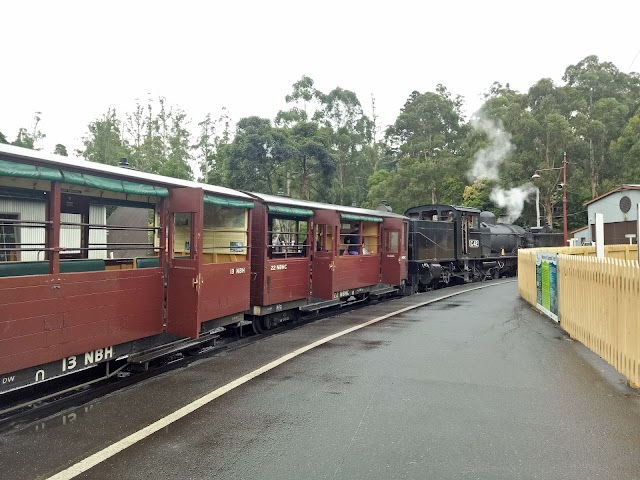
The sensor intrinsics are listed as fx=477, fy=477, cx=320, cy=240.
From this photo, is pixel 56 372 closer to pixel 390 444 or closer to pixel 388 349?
pixel 390 444

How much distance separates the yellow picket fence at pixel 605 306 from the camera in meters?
5.52

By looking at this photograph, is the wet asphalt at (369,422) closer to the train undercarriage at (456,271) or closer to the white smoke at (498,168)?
the train undercarriage at (456,271)

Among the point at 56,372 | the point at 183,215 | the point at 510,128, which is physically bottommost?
the point at 56,372

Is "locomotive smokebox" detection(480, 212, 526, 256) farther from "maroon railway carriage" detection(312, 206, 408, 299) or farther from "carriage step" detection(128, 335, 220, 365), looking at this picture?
"carriage step" detection(128, 335, 220, 365)

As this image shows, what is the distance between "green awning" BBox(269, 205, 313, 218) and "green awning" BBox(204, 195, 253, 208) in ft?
2.52

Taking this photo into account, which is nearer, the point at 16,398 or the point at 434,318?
the point at 16,398

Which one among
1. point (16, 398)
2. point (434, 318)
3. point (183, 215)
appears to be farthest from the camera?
point (434, 318)

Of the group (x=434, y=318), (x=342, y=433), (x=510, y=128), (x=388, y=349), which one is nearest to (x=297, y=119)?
(x=510, y=128)

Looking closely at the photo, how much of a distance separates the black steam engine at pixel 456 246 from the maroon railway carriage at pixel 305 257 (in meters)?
4.03

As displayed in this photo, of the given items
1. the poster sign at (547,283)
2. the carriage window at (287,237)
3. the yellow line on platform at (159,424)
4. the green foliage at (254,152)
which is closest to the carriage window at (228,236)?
the carriage window at (287,237)

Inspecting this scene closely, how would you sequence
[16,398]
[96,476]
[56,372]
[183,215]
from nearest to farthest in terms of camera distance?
[96,476] → [56,372] → [16,398] → [183,215]

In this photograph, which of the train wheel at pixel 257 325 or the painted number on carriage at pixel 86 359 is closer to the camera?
the painted number on carriage at pixel 86 359

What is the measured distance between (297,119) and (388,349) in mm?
37112

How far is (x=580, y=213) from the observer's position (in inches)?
1601
